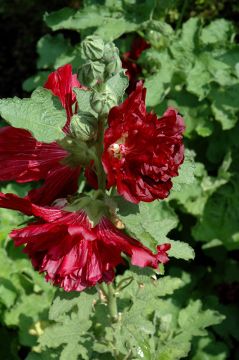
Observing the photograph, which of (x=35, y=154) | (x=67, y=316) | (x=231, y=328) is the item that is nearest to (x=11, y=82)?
(x=231, y=328)

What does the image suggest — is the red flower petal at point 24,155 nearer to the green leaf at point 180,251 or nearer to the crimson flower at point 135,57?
the green leaf at point 180,251

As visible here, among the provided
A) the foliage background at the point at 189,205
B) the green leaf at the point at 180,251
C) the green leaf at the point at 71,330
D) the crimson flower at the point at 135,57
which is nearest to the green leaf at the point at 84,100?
the green leaf at the point at 180,251

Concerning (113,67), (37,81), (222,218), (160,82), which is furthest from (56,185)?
(37,81)

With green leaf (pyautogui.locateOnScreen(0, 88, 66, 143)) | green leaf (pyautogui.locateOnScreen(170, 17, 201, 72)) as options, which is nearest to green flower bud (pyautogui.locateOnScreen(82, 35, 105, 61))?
green leaf (pyautogui.locateOnScreen(0, 88, 66, 143))

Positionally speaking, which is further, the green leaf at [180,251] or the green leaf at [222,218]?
the green leaf at [222,218]

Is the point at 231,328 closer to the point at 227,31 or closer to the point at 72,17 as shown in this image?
the point at 227,31

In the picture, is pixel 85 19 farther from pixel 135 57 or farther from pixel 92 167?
pixel 92 167
